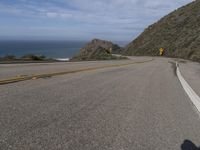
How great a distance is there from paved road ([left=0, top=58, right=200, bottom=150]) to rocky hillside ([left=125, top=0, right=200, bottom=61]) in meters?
47.3

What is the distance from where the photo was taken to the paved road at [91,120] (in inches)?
183

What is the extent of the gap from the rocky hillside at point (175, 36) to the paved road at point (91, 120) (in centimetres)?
4728

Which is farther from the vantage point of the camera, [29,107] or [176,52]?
[176,52]

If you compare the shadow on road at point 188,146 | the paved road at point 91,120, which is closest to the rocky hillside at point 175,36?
the paved road at point 91,120

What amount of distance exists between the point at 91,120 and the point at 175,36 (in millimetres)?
66539

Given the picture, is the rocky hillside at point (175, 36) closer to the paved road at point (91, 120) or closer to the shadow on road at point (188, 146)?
the paved road at point (91, 120)

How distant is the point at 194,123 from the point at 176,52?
58181mm

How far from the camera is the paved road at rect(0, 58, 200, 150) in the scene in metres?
4.65

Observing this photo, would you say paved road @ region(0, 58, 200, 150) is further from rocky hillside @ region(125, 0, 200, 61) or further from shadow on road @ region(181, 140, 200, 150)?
rocky hillside @ region(125, 0, 200, 61)

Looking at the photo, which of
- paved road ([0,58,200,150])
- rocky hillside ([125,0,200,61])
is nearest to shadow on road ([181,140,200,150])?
paved road ([0,58,200,150])

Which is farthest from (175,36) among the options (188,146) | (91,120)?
(188,146)

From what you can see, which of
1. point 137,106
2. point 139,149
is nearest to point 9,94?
point 137,106

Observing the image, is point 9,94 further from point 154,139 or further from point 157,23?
point 157,23

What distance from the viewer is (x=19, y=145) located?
4.32 m
